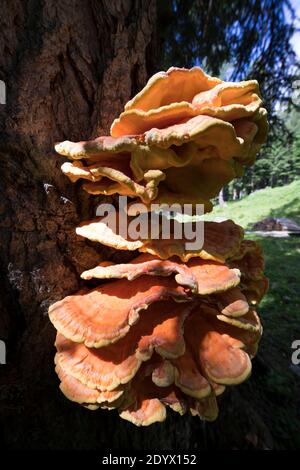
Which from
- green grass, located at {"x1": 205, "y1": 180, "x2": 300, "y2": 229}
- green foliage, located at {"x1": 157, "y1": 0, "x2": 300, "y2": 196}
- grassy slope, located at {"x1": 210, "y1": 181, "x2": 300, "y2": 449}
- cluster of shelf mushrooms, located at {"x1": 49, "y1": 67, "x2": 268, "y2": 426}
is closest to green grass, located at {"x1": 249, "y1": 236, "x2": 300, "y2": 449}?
grassy slope, located at {"x1": 210, "y1": 181, "x2": 300, "y2": 449}

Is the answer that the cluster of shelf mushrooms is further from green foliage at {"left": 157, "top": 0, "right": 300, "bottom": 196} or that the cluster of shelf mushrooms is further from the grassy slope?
green foliage at {"left": 157, "top": 0, "right": 300, "bottom": 196}

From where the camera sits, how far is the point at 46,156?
1488mm

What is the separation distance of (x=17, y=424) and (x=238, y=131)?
2128mm

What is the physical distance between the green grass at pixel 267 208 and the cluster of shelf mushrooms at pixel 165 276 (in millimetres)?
13404

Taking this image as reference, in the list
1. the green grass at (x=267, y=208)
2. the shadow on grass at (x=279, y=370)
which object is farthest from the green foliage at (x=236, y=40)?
the green grass at (x=267, y=208)

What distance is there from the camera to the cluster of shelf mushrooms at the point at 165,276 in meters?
1.22

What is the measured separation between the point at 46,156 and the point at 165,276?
0.80m

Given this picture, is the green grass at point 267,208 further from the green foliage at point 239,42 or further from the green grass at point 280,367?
the green foliage at point 239,42

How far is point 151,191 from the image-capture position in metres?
1.26

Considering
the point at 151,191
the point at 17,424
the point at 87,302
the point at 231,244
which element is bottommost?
the point at 17,424

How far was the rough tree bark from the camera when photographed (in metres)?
1.48

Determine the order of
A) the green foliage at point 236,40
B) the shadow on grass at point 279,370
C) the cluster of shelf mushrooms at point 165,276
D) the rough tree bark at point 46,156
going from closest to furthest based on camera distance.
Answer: the cluster of shelf mushrooms at point 165,276 < the rough tree bark at point 46,156 < the shadow on grass at point 279,370 < the green foliage at point 236,40
